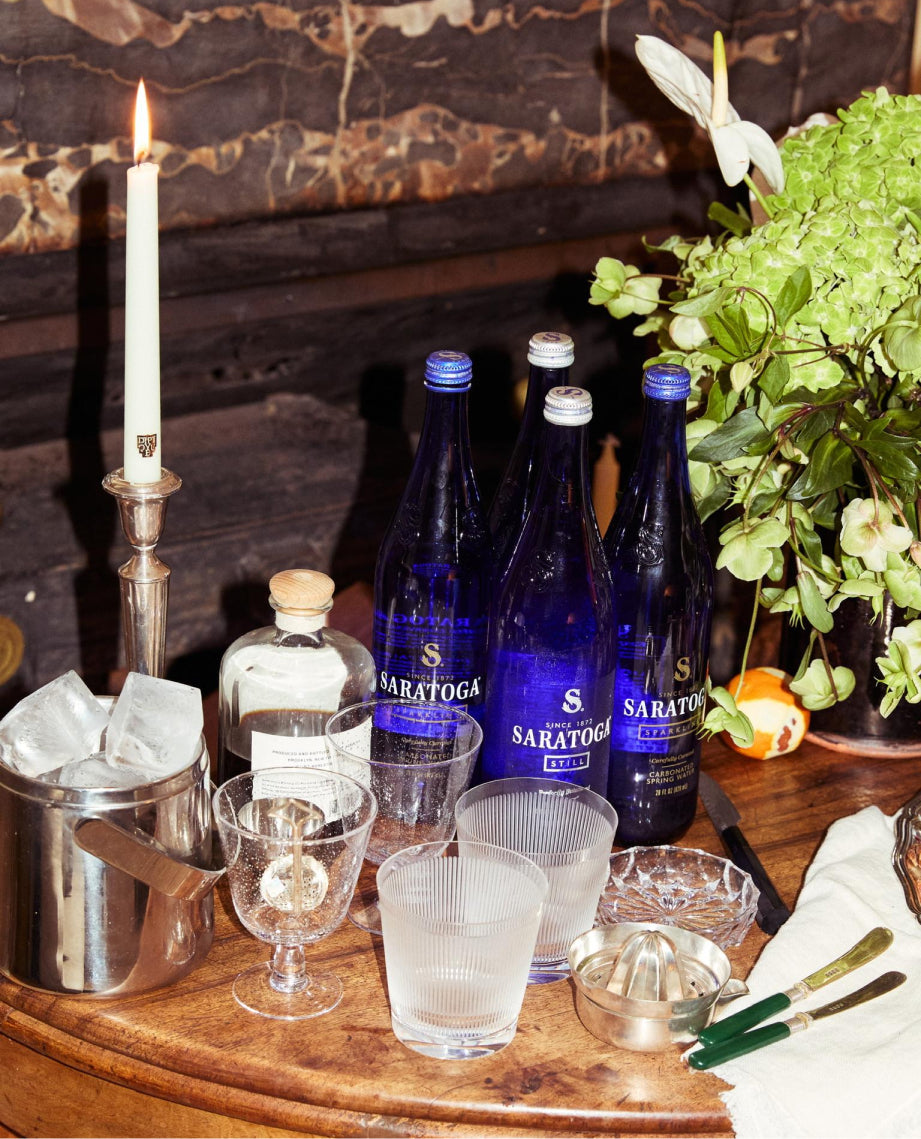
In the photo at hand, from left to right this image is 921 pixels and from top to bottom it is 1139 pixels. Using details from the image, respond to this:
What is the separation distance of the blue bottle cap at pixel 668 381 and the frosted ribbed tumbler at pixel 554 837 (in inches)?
11.3

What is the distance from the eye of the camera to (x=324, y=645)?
1009 millimetres

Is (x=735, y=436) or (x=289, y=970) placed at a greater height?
(x=735, y=436)

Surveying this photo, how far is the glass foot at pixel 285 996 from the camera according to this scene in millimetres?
857

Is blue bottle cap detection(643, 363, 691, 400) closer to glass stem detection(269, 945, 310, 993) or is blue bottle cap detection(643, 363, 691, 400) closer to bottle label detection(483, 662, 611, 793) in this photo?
bottle label detection(483, 662, 611, 793)

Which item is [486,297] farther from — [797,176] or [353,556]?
[797,176]

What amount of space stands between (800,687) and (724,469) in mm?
188

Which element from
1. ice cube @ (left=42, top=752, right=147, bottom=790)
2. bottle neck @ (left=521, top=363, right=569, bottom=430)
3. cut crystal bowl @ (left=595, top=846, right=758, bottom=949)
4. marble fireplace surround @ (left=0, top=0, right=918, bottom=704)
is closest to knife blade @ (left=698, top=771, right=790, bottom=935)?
cut crystal bowl @ (left=595, top=846, right=758, bottom=949)

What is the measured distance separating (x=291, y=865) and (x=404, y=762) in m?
0.17

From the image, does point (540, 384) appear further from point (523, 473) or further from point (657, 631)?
point (657, 631)

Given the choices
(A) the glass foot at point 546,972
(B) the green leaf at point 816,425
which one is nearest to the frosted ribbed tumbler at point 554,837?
(A) the glass foot at point 546,972

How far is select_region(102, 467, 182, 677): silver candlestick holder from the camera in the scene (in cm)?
88

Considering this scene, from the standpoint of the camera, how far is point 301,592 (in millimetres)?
938

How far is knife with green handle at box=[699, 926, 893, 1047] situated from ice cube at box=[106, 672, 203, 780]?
0.37 meters

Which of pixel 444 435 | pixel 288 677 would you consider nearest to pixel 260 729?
pixel 288 677
